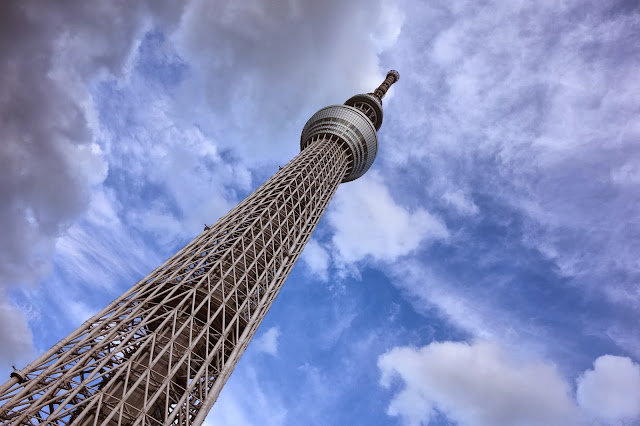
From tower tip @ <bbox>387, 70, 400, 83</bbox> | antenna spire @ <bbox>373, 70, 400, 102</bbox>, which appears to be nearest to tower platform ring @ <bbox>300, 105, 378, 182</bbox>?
antenna spire @ <bbox>373, 70, 400, 102</bbox>

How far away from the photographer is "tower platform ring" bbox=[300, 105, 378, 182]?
66.3 metres

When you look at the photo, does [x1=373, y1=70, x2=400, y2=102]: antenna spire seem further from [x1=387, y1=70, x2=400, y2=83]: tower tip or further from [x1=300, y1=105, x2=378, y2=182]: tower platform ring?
[x1=300, y1=105, x2=378, y2=182]: tower platform ring

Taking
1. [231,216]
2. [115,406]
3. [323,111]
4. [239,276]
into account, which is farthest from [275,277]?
[323,111]

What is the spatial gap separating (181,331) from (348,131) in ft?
157

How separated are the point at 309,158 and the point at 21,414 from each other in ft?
148

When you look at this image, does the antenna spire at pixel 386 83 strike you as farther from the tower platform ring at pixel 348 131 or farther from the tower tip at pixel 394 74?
the tower platform ring at pixel 348 131

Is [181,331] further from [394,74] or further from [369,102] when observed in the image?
[394,74]

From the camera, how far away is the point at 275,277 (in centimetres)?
3759

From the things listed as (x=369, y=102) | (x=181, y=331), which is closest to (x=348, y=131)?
(x=369, y=102)

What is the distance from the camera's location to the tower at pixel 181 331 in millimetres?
21031

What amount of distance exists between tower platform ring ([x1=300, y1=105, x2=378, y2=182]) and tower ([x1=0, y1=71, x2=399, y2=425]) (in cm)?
2050

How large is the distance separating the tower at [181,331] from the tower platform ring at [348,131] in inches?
807

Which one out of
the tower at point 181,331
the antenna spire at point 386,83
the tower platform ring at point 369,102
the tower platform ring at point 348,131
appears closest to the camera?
the tower at point 181,331

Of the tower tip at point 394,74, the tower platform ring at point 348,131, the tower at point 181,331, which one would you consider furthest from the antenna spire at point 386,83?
the tower at point 181,331
